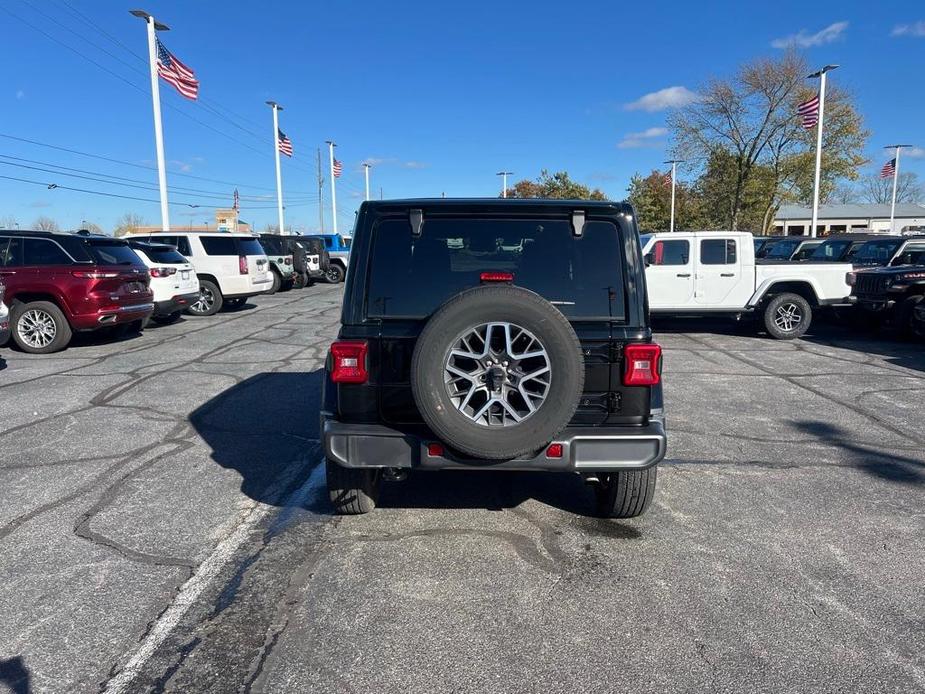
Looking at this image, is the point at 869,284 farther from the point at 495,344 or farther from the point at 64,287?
the point at 64,287

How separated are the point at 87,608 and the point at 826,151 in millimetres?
45580

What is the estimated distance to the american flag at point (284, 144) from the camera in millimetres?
34188

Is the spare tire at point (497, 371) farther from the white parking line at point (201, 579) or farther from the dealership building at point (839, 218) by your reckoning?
the dealership building at point (839, 218)

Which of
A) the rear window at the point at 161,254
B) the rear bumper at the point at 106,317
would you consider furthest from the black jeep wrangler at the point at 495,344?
the rear window at the point at 161,254

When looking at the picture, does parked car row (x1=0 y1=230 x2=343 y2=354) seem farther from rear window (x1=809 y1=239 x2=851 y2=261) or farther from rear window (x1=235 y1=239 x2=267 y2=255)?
rear window (x1=809 y1=239 x2=851 y2=261)

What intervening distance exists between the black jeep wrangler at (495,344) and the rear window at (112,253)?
27.8 ft

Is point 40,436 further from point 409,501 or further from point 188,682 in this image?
point 188,682

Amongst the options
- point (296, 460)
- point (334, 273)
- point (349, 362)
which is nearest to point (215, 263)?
point (296, 460)

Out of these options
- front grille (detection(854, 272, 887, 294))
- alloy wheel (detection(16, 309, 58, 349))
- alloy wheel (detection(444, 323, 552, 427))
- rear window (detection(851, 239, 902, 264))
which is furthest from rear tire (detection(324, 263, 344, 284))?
alloy wheel (detection(444, 323, 552, 427))

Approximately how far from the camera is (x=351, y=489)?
4.22m

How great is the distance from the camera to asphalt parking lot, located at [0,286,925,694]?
281 cm

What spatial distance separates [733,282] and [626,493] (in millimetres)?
9327

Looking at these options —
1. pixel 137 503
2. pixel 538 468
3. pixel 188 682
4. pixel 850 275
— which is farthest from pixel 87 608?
pixel 850 275

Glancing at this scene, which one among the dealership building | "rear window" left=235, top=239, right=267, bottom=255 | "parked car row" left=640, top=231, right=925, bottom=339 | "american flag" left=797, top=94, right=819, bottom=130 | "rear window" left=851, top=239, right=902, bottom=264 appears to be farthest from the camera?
the dealership building
